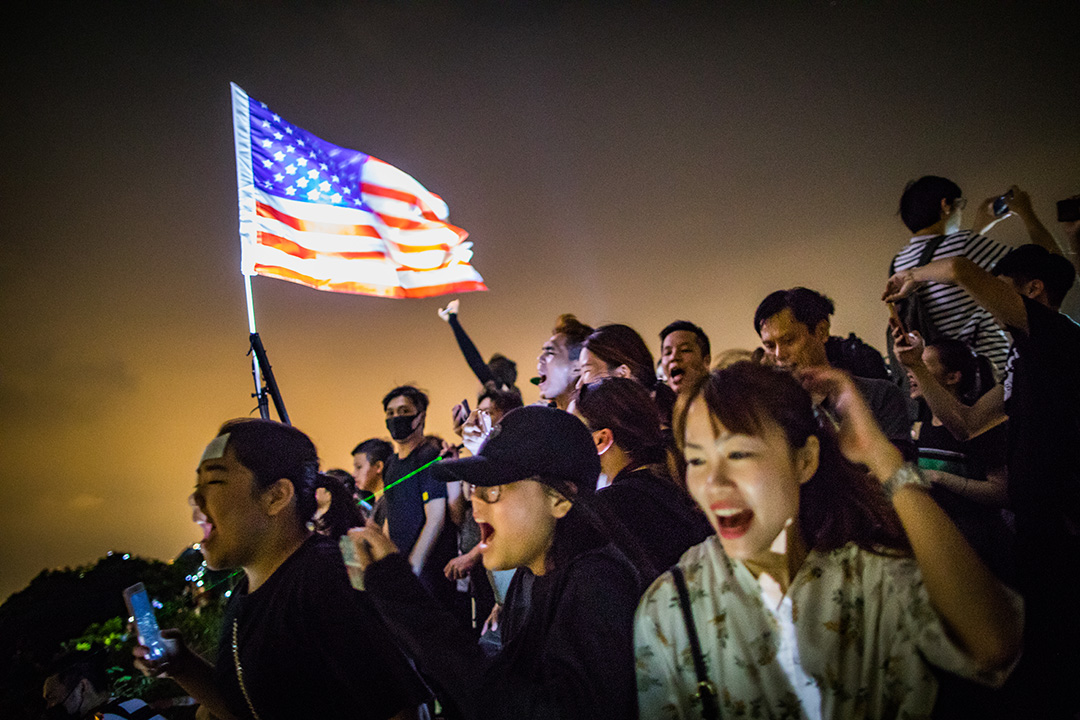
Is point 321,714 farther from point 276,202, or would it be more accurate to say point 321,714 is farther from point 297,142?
point 297,142

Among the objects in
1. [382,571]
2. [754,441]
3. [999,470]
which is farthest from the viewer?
[999,470]

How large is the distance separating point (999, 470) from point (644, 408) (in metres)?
1.53

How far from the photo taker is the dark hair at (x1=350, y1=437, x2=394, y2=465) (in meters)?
5.93

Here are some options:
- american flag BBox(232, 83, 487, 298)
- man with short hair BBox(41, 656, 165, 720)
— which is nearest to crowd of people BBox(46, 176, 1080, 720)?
american flag BBox(232, 83, 487, 298)

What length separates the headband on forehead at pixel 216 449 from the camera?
273 cm

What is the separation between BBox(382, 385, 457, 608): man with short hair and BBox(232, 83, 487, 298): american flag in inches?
45.9

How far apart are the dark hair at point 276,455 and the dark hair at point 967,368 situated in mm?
3392

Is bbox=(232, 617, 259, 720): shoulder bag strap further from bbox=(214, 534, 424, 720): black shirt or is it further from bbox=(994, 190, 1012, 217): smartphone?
bbox=(994, 190, 1012, 217): smartphone

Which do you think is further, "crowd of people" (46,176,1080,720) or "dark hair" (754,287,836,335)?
"dark hair" (754,287,836,335)

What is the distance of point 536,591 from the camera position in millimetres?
2131

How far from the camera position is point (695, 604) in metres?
1.89

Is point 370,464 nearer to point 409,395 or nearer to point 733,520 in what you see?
point 409,395

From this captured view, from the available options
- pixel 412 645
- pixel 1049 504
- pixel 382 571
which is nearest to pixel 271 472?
pixel 382 571

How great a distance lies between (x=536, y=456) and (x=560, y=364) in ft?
7.18
